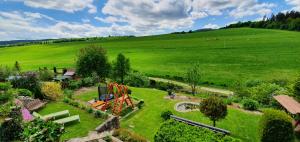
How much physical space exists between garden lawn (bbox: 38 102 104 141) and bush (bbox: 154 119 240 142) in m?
5.89

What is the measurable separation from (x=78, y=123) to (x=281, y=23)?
5391 inches

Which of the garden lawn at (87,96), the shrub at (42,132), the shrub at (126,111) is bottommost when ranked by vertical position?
the shrub at (126,111)

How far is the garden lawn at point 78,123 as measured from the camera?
17.1 metres

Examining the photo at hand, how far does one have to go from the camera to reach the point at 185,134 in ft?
45.4

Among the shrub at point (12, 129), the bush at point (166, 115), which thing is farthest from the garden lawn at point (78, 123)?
the bush at point (166, 115)

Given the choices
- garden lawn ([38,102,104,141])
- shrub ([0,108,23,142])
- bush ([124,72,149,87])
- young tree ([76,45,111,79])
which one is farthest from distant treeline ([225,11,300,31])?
shrub ([0,108,23,142])

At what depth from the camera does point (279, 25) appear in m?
130

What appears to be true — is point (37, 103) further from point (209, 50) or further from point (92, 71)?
point (209, 50)

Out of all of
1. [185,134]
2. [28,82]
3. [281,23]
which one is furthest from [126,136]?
[281,23]

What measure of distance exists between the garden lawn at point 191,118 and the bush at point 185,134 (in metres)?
5.23

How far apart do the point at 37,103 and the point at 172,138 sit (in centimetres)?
1572

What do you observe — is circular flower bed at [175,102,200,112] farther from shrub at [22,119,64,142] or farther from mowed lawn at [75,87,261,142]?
shrub at [22,119,64,142]

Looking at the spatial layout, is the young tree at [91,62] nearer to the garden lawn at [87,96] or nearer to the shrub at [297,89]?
the garden lawn at [87,96]

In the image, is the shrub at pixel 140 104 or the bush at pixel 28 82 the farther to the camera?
the bush at pixel 28 82
